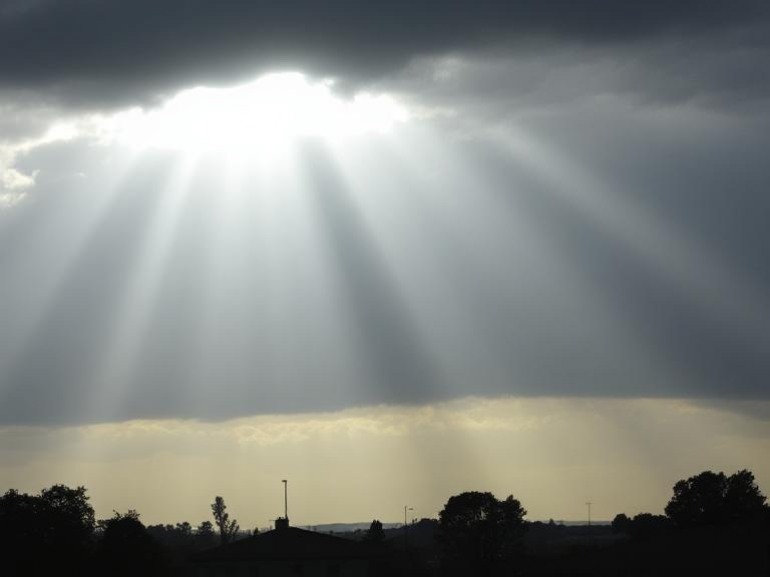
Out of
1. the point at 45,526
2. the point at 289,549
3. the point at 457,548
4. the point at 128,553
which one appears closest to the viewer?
the point at 289,549

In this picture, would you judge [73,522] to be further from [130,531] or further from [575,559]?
[575,559]

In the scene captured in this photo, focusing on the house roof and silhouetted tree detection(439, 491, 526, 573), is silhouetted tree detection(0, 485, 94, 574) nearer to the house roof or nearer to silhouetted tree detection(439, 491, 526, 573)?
the house roof

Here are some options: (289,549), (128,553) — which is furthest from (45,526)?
(289,549)

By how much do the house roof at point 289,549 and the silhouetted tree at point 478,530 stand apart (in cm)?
6979

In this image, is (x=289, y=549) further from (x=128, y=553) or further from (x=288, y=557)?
(x=128, y=553)

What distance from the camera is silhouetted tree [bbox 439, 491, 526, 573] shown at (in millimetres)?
191125

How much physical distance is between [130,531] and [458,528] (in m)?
65.7

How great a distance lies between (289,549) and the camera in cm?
11925

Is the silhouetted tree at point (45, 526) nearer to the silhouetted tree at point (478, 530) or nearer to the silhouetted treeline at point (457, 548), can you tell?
the silhouetted treeline at point (457, 548)

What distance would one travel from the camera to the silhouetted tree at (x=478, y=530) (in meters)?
191

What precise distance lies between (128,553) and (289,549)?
864 inches


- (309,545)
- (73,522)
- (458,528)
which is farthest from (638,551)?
(73,522)

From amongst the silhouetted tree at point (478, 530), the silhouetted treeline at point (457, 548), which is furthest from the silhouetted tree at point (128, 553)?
the silhouetted tree at point (478, 530)

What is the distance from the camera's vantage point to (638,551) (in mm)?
158125
